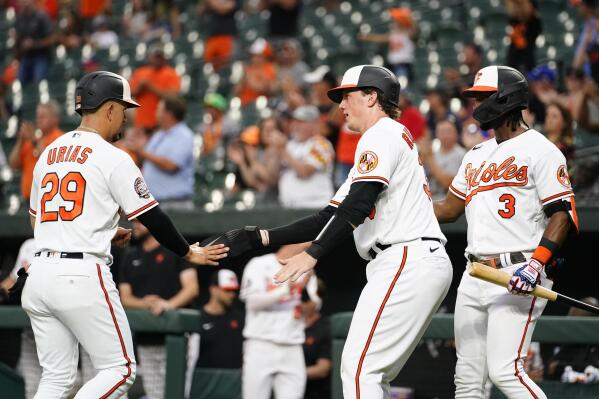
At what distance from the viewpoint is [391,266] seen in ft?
15.1

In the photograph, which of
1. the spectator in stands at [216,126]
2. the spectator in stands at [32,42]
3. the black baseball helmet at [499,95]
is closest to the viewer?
the black baseball helmet at [499,95]

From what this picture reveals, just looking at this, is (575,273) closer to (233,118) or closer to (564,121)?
(564,121)

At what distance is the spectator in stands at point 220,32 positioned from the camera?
13023 mm

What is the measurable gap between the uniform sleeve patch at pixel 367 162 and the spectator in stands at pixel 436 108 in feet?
16.4

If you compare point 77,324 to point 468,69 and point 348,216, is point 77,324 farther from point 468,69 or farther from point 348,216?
point 468,69

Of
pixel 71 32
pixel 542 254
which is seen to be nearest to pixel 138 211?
pixel 542 254

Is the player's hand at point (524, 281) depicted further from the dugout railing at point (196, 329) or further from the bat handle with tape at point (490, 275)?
the dugout railing at point (196, 329)

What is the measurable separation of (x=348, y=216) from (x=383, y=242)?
0.91ft

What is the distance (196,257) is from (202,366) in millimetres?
2930

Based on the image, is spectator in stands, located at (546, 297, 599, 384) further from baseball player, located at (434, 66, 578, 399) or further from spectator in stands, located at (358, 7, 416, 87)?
spectator in stands, located at (358, 7, 416, 87)

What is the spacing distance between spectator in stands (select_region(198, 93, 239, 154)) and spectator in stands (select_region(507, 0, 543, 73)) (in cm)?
341

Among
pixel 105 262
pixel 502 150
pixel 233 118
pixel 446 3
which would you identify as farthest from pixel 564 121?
pixel 446 3

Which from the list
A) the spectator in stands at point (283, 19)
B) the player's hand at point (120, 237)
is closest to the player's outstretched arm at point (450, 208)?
the player's hand at point (120, 237)

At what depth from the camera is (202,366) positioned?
7.86 meters
